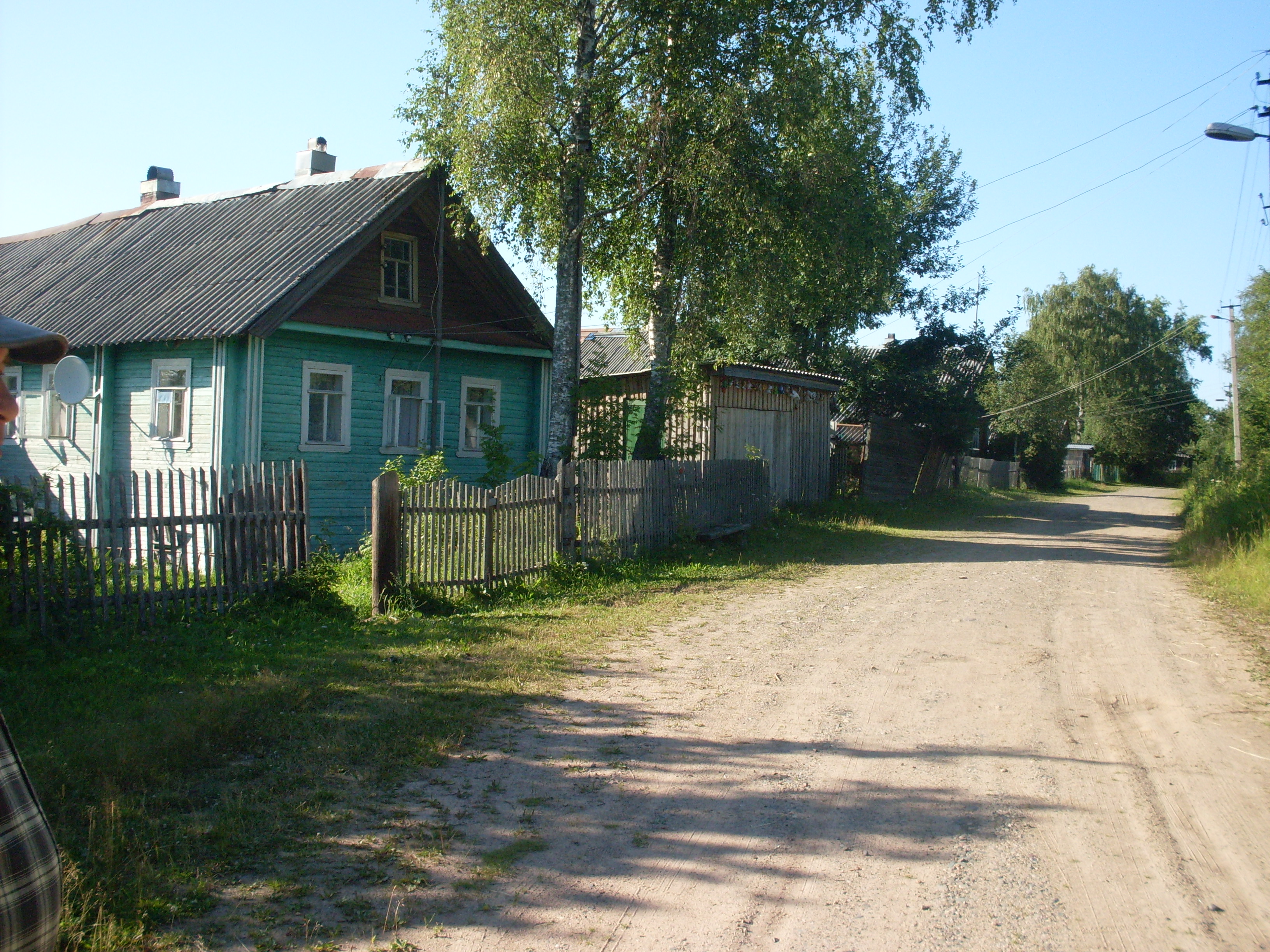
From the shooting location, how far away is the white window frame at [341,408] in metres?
15.2

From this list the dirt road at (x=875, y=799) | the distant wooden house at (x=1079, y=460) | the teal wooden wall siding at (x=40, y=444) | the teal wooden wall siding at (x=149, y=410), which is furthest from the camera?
the distant wooden house at (x=1079, y=460)

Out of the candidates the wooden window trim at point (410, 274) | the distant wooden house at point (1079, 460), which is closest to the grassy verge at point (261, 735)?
the wooden window trim at point (410, 274)

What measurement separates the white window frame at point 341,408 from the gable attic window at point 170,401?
1700 mm

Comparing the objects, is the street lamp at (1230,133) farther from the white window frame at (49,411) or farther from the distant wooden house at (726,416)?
the white window frame at (49,411)

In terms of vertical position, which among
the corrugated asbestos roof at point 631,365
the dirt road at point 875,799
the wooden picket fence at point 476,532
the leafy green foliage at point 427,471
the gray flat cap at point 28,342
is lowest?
the dirt road at point 875,799

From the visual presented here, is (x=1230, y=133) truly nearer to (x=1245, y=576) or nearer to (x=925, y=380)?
(x=1245, y=576)

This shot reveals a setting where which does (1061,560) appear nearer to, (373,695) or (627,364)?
(627,364)

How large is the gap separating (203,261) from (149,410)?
2.91 meters

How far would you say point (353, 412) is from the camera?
1596 cm

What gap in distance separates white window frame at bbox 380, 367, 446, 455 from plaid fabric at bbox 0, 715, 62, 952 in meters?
14.3

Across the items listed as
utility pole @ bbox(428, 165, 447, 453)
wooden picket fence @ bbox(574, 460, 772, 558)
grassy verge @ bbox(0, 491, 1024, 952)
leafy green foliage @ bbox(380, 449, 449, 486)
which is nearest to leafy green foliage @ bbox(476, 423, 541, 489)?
leafy green foliage @ bbox(380, 449, 449, 486)

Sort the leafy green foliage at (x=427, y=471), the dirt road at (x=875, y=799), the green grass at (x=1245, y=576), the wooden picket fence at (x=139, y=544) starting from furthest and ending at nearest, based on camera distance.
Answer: the leafy green foliage at (x=427, y=471) < the green grass at (x=1245, y=576) < the wooden picket fence at (x=139, y=544) < the dirt road at (x=875, y=799)

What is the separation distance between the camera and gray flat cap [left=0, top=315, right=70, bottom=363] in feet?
5.72

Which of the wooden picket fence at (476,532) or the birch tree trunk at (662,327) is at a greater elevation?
the birch tree trunk at (662,327)
